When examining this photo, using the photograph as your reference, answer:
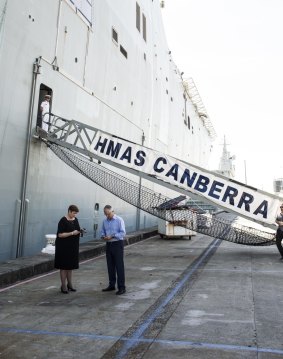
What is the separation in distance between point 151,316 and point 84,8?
12.3 meters

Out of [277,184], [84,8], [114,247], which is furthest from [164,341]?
[277,184]

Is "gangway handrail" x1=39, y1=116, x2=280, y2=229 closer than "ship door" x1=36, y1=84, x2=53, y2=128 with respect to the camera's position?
No

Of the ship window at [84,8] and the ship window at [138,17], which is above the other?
the ship window at [138,17]

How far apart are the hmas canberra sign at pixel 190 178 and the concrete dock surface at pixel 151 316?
2.57 meters

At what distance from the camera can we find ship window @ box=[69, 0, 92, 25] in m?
13.7

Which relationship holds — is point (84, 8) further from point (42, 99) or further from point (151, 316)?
point (151, 316)

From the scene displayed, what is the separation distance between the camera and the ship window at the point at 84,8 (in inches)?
539

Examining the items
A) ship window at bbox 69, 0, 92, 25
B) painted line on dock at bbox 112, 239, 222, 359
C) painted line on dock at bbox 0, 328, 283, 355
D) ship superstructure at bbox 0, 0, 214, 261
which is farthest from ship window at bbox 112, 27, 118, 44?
painted line on dock at bbox 0, 328, 283, 355

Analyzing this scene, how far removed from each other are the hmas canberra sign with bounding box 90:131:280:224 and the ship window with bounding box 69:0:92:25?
16.4 ft

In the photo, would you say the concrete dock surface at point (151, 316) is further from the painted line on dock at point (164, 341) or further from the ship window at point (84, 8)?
the ship window at point (84, 8)

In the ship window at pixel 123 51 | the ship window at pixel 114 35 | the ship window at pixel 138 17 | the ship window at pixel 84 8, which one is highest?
the ship window at pixel 138 17

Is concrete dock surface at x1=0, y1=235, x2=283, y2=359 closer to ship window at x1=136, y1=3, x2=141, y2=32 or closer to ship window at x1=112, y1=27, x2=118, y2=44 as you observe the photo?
ship window at x1=112, y1=27, x2=118, y2=44

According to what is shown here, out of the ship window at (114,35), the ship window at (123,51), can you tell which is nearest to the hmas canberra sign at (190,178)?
the ship window at (114,35)

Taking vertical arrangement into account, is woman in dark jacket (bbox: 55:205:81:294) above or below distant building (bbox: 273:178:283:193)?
below
